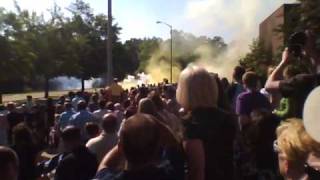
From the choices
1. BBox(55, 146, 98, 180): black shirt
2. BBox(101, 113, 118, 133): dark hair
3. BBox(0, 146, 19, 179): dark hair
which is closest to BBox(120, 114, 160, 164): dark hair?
BBox(0, 146, 19, 179): dark hair

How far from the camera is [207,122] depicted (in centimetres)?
532

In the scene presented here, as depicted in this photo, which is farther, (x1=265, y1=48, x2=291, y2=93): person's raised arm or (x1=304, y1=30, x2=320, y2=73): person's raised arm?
(x1=265, y1=48, x2=291, y2=93): person's raised arm

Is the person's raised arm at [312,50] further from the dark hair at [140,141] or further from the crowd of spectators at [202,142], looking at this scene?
the dark hair at [140,141]

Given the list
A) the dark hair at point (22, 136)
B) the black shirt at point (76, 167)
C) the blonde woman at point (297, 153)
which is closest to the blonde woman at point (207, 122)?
the blonde woman at point (297, 153)

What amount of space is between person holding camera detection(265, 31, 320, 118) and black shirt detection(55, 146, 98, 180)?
2.12 m

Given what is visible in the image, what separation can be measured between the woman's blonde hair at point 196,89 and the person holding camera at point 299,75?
0.89 m

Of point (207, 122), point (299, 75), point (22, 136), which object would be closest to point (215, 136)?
point (207, 122)

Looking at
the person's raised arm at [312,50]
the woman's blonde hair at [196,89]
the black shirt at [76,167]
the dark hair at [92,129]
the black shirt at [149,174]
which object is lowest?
the black shirt at [76,167]

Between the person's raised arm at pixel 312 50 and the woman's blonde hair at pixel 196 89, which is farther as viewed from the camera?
the person's raised arm at pixel 312 50

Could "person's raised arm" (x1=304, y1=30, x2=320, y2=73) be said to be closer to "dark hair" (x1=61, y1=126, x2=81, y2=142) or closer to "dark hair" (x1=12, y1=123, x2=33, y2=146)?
"dark hair" (x1=61, y1=126, x2=81, y2=142)

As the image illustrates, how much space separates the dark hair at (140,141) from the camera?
4.02 metres

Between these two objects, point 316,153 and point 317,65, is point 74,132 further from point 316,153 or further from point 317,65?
point 316,153

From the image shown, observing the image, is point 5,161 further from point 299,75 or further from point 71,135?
point 299,75

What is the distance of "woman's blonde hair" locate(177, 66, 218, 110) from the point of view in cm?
528
